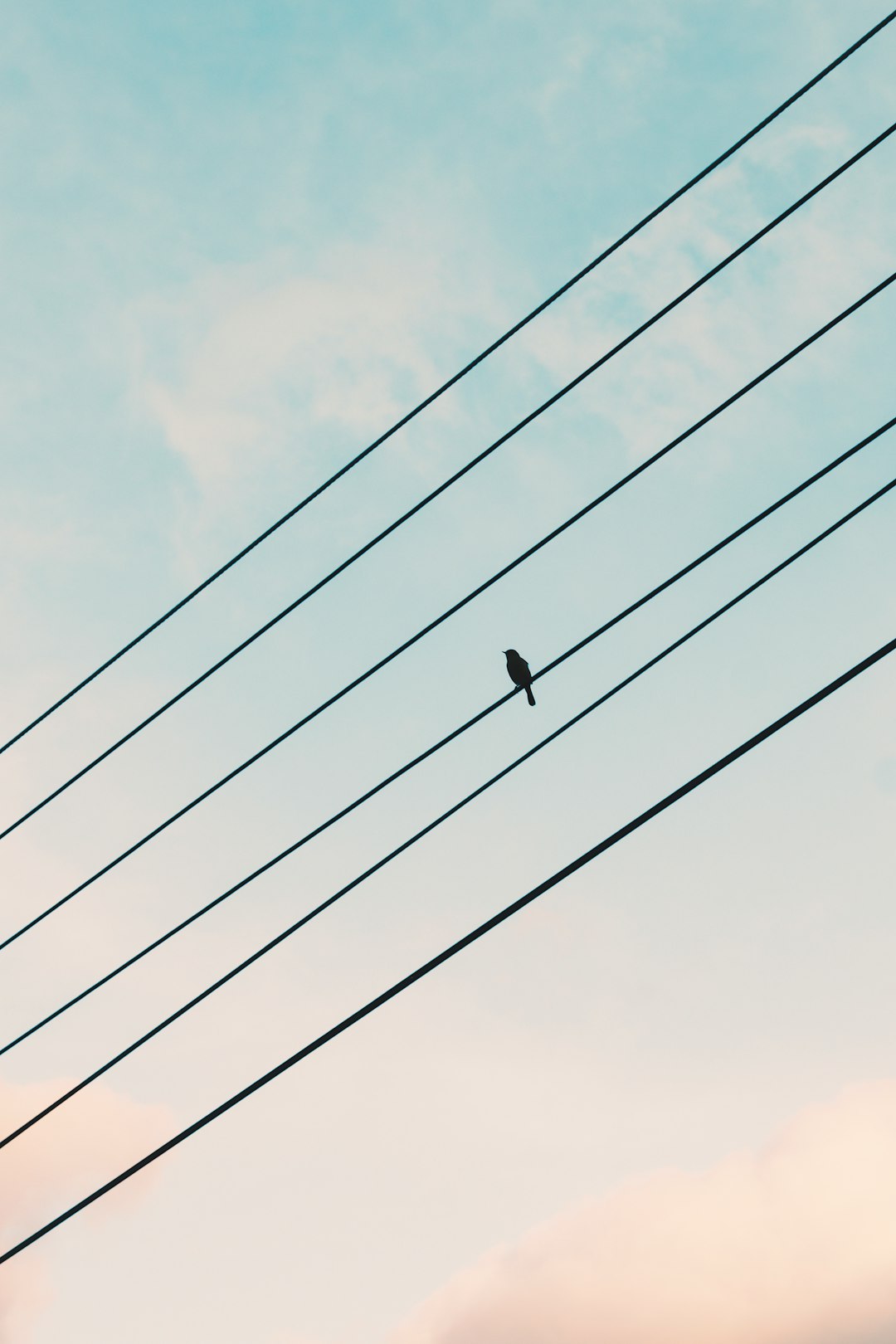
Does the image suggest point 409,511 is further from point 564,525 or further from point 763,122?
point 763,122

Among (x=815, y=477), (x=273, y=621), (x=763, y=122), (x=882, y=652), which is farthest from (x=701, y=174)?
(x=273, y=621)

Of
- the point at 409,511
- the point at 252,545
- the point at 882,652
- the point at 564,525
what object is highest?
the point at 252,545

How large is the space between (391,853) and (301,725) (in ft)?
3.72

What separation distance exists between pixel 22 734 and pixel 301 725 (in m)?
2.35

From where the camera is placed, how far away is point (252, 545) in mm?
9008

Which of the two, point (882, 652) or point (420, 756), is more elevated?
point (420, 756)

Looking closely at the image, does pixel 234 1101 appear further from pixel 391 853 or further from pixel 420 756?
pixel 420 756

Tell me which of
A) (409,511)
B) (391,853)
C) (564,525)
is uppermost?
(409,511)

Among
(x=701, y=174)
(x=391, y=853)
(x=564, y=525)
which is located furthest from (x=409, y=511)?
(x=701, y=174)

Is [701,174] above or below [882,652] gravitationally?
above

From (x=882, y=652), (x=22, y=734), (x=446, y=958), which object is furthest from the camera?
(x=22, y=734)

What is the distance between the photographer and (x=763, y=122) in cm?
806

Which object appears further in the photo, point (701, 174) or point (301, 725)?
point (301, 725)

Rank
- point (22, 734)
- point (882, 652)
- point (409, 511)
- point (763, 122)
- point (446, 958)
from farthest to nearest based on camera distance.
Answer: point (22, 734) < point (409, 511) < point (763, 122) < point (446, 958) < point (882, 652)
